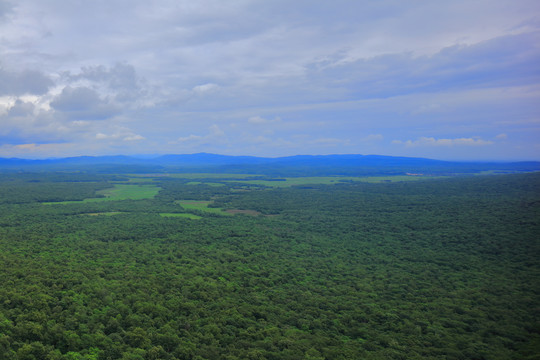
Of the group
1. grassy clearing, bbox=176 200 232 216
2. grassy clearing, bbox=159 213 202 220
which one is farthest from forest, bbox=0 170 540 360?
grassy clearing, bbox=176 200 232 216

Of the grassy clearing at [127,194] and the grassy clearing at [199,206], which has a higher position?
the grassy clearing at [127,194]

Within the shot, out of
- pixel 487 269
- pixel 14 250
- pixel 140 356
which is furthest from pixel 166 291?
pixel 487 269

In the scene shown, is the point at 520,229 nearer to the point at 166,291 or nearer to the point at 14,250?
the point at 166,291

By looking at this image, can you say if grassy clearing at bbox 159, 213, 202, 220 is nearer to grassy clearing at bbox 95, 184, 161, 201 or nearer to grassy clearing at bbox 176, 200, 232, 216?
grassy clearing at bbox 176, 200, 232, 216

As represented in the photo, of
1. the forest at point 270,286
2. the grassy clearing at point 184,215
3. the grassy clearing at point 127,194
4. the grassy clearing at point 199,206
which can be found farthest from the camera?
the grassy clearing at point 127,194

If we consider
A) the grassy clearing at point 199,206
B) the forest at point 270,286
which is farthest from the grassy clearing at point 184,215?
the grassy clearing at point 199,206

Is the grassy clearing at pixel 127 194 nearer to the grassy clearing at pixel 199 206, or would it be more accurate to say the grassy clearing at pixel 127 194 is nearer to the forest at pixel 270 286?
the grassy clearing at pixel 199 206

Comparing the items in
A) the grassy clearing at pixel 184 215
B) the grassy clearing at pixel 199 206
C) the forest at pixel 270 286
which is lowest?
the forest at pixel 270 286

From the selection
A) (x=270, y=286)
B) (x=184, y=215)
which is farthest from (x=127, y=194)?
(x=270, y=286)
